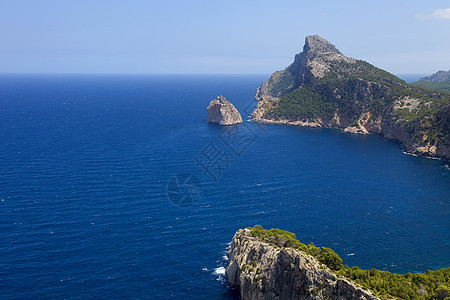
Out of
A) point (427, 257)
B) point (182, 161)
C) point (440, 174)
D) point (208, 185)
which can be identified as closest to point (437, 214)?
point (427, 257)

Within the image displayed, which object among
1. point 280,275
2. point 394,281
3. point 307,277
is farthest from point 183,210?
point 394,281

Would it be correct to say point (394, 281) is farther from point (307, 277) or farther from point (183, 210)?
point (183, 210)

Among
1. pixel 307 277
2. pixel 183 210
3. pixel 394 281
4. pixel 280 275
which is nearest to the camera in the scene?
pixel 394 281

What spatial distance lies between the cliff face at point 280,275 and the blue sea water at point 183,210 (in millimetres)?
6629

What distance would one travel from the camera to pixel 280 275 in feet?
200

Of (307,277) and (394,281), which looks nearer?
(394,281)

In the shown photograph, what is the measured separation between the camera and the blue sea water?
73250 mm

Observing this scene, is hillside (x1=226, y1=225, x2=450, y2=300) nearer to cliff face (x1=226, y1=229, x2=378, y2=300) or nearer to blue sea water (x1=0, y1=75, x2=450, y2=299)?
cliff face (x1=226, y1=229, x2=378, y2=300)

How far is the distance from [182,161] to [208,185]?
91.0ft

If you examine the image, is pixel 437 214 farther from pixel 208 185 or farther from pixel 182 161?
pixel 182 161

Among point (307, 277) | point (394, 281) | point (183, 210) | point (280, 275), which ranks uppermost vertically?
point (394, 281)

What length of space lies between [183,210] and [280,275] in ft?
151

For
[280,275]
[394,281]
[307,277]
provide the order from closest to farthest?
[394,281] → [307,277] → [280,275]

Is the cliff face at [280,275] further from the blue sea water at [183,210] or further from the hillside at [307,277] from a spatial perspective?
the blue sea water at [183,210]
